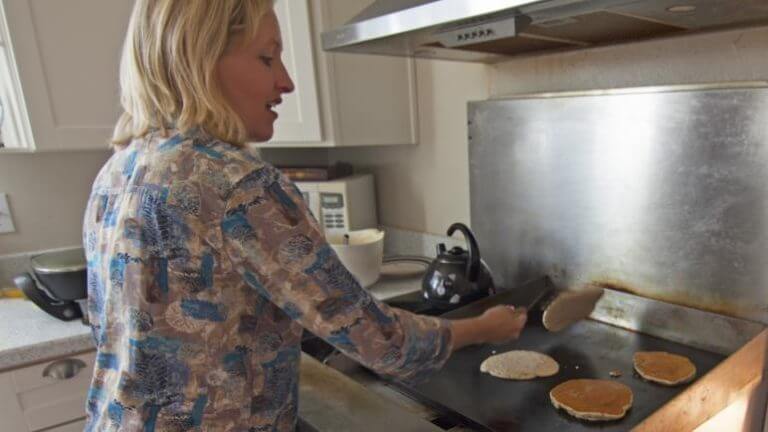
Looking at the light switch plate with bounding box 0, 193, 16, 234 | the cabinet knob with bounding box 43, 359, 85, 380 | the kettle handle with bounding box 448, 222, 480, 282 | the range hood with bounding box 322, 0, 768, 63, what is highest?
the range hood with bounding box 322, 0, 768, 63

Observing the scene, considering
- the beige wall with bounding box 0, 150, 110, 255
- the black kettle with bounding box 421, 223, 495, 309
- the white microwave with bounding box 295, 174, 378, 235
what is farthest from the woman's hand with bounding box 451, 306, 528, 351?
the beige wall with bounding box 0, 150, 110, 255

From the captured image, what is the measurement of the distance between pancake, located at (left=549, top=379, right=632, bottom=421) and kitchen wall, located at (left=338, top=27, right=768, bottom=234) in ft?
1.94

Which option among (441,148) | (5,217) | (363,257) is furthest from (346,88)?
(5,217)

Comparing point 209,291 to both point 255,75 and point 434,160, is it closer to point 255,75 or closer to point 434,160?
point 255,75

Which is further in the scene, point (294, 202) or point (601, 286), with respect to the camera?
point (601, 286)

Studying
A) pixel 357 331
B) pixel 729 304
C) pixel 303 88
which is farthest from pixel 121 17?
pixel 729 304

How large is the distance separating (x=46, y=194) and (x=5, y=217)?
0.13 meters

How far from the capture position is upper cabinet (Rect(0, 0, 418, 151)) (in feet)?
4.24

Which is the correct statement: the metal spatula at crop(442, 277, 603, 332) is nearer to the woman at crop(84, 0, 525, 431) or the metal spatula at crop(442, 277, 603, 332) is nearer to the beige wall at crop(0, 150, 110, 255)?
the woman at crop(84, 0, 525, 431)

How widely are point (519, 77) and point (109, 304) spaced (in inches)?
39.5

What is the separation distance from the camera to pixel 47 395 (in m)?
1.18

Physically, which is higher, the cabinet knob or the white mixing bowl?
the white mixing bowl

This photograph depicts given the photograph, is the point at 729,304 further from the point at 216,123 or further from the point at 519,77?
the point at 216,123

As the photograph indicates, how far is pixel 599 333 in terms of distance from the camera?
3.43ft
